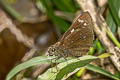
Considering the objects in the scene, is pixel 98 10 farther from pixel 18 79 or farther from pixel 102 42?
pixel 18 79

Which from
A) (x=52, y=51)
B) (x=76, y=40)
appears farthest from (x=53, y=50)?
(x=76, y=40)

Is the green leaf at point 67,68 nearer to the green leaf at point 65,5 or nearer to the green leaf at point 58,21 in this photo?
the green leaf at point 58,21

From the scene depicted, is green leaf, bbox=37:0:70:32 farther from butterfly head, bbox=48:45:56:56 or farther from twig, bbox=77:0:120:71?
butterfly head, bbox=48:45:56:56

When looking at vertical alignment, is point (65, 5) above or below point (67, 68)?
above

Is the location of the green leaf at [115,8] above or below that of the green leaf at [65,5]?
below

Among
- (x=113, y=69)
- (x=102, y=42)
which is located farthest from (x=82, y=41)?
(x=113, y=69)

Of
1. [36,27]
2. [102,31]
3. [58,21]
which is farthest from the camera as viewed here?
[36,27]

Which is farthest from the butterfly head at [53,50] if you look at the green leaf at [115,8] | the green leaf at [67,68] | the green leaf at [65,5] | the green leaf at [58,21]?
the green leaf at [65,5]

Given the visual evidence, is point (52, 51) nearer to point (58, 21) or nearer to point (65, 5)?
point (58, 21)
